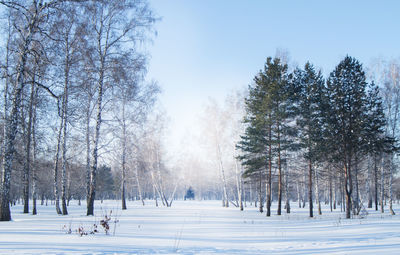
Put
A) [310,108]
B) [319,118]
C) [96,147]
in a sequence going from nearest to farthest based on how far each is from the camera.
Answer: [96,147], [310,108], [319,118]

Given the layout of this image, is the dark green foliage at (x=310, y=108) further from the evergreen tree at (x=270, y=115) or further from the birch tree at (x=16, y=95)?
the birch tree at (x=16, y=95)

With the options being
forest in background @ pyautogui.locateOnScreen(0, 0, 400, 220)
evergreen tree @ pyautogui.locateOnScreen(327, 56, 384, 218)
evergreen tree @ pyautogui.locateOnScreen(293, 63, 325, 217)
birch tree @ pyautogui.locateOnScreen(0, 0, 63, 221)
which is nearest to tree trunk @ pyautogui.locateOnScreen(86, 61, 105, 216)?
forest in background @ pyautogui.locateOnScreen(0, 0, 400, 220)

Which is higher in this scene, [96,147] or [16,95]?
[16,95]

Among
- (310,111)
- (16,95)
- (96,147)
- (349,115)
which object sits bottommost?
(96,147)

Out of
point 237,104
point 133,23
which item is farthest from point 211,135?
point 133,23

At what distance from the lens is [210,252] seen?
20.8ft

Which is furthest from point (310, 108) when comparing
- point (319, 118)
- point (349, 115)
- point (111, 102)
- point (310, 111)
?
point (111, 102)

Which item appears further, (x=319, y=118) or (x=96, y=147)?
(x=319, y=118)

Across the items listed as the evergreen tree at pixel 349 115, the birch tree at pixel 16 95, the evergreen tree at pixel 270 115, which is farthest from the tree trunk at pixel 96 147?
the evergreen tree at pixel 349 115

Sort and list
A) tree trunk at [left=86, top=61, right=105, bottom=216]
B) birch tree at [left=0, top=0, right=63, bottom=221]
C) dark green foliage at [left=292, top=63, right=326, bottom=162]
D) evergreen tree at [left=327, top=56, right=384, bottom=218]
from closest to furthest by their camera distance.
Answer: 1. birch tree at [left=0, top=0, right=63, bottom=221]
2. tree trunk at [left=86, top=61, right=105, bottom=216]
3. evergreen tree at [left=327, top=56, right=384, bottom=218]
4. dark green foliage at [left=292, top=63, right=326, bottom=162]

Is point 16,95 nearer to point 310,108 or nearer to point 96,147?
point 96,147

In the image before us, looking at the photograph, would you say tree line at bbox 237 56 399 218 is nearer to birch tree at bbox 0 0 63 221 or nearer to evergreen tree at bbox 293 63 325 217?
evergreen tree at bbox 293 63 325 217

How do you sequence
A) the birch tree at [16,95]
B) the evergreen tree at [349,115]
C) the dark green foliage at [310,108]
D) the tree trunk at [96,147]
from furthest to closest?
the dark green foliage at [310,108] → the evergreen tree at [349,115] → the tree trunk at [96,147] → the birch tree at [16,95]

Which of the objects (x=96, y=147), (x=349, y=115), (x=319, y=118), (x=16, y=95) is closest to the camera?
(x=16, y=95)
